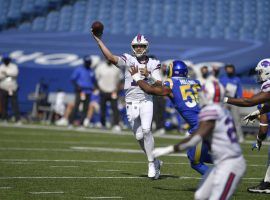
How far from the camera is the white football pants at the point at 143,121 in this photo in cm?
924

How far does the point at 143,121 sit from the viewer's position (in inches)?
365

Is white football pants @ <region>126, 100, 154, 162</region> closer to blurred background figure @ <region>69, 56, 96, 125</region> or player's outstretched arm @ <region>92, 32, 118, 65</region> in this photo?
player's outstretched arm @ <region>92, 32, 118, 65</region>

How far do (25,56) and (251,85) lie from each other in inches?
237

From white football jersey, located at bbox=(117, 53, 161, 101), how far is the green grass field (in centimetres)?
92

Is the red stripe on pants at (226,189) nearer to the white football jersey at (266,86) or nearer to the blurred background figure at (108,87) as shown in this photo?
the white football jersey at (266,86)

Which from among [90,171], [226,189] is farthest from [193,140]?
[90,171]

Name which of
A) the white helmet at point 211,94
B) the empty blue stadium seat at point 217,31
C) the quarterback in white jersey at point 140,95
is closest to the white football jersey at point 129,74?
the quarterback in white jersey at point 140,95

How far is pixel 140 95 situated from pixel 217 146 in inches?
142

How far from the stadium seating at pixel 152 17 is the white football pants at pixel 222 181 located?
1863 centimetres

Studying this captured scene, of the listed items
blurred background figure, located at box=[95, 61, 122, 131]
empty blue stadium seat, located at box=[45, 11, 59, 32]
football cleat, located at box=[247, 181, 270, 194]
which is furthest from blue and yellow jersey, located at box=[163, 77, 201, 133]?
empty blue stadium seat, located at box=[45, 11, 59, 32]

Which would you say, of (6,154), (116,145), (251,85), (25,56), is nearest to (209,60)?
(251,85)

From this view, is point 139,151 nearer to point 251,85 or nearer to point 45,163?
point 45,163

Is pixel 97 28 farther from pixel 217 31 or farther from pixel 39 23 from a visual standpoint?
pixel 39 23

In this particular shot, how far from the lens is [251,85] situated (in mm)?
19656
